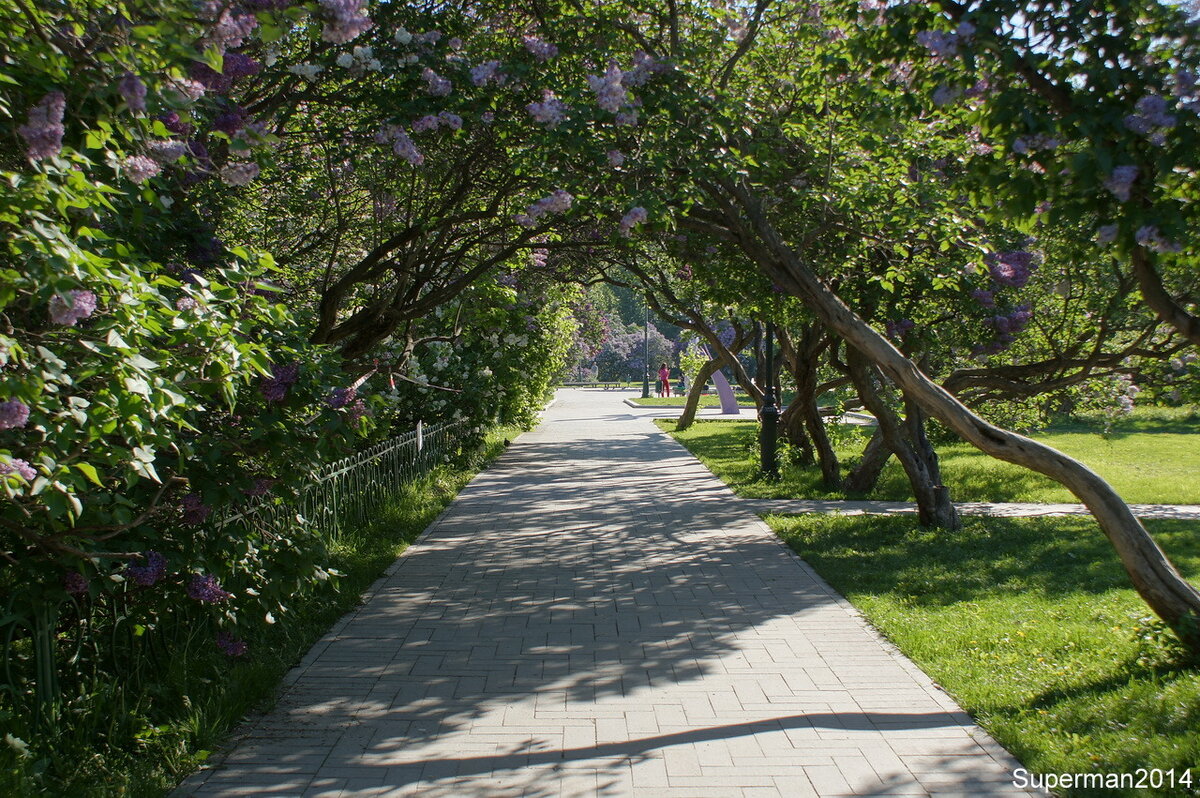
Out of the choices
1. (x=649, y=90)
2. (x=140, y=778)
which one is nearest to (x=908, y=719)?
(x=140, y=778)

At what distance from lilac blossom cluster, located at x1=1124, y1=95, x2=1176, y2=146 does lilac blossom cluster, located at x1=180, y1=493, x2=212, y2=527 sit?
4.63 meters

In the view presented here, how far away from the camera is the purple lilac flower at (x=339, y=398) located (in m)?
5.05

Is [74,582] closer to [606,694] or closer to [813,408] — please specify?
[606,694]

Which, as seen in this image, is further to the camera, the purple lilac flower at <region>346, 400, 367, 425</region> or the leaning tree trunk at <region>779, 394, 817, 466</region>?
the leaning tree trunk at <region>779, 394, 817, 466</region>

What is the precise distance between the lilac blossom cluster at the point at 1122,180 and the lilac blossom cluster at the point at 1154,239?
0.17 m

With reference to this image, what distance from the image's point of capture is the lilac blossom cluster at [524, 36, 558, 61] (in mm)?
6957

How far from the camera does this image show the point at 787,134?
309 inches

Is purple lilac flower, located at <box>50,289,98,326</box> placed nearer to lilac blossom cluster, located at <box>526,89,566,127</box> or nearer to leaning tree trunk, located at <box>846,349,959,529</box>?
lilac blossom cluster, located at <box>526,89,566,127</box>

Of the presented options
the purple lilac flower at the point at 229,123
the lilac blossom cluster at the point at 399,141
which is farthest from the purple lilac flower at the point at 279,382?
the lilac blossom cluster at the point at 399,141

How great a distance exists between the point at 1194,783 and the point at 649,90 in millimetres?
5164

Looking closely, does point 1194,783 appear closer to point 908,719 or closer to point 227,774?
point 908,719

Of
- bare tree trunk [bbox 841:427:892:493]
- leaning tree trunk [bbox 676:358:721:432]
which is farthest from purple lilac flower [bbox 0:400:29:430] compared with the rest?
leaning tree trunk [bbox 676:358:721:432]

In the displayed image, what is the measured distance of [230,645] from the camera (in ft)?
16.8

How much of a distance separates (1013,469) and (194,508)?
13.9 meters
